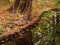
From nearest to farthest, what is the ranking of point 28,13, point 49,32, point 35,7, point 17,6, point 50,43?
point 50,43 → point 49,32 → point 28,13 → point 17,6 → point 35,7

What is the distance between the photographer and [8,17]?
18.8 m

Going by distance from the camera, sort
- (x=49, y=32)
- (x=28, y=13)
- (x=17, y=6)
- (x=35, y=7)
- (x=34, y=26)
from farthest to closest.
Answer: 1. (x=35, y=7)
2. (x=17, y=6)
3. (x=28, y=13)
4. (x=34, y=26)
5. (x=49, y=32)

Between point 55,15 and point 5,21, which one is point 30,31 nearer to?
point 5,21

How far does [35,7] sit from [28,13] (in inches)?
177

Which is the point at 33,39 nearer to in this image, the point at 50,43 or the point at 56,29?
the point at 50,43

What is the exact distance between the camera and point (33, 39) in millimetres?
15383

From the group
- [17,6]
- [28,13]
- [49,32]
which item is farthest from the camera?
[17,6]

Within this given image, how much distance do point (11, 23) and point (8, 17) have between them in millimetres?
1547

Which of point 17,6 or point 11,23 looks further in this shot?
point 17,6

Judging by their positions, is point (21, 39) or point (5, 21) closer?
point (21, 39)

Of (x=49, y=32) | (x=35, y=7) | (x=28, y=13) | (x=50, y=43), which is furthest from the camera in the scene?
(x=35, y=7)

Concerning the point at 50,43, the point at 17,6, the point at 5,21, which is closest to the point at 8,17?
the point at 5,21

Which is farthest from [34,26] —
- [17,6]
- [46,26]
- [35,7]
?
[35,7]

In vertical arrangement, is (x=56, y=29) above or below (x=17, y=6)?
below
